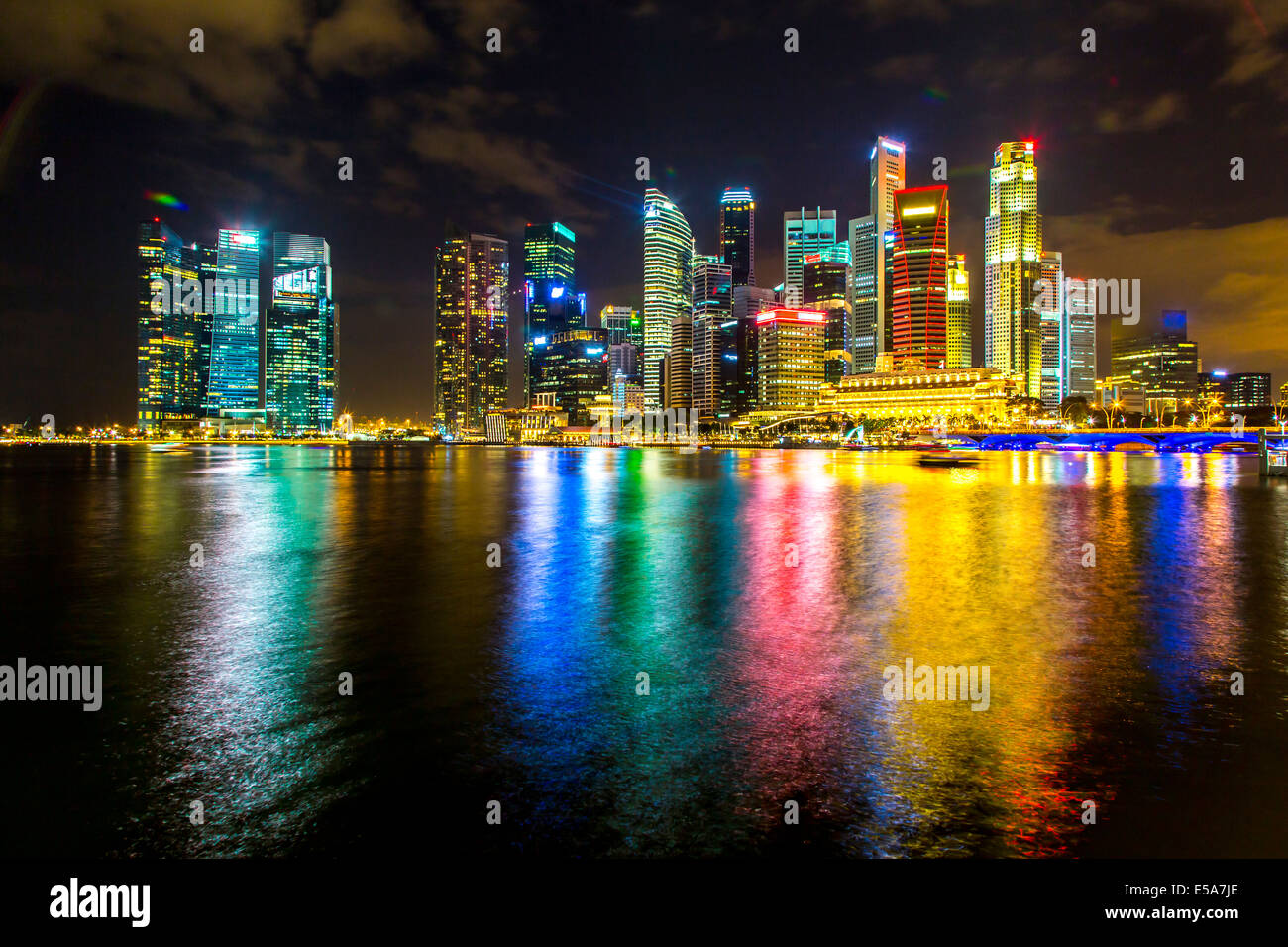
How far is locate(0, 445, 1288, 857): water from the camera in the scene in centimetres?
483

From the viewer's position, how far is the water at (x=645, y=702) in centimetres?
483

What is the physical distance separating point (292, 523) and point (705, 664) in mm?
18875

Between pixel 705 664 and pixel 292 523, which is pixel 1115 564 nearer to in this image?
pixel 705 664

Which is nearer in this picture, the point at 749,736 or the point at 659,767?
the point at 659,767

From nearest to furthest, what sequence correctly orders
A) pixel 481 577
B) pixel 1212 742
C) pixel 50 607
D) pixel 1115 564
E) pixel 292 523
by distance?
pixel 1212 742 < pixel 50 607 < pixel 481 577 < pixel 1115 564 < pixel 292 523

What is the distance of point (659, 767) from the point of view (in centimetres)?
564

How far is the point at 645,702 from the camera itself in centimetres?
720

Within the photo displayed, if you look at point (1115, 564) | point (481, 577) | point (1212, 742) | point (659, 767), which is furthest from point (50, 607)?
point (1115, 564)
